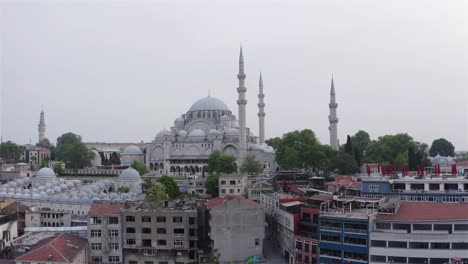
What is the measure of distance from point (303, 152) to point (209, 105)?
22.3 meters

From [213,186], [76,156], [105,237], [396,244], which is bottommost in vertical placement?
[105,237]

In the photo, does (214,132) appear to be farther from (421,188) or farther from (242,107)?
(421,188)

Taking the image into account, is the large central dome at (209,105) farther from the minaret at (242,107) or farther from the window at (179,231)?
the window at (179,231)

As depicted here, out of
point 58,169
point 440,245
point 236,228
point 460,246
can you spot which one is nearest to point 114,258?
point 236,228

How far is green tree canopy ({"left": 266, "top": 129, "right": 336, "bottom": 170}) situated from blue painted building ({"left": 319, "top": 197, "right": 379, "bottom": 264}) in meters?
20.1

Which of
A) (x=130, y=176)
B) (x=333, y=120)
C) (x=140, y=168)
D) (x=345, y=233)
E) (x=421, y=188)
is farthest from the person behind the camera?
(x=140, y=168)

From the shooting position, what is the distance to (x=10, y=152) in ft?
215

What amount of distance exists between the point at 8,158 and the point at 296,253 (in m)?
56.0

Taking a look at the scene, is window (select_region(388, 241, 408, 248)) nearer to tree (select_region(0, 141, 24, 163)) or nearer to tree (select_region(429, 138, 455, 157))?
tree (select_region(429, 138, 455, 157))

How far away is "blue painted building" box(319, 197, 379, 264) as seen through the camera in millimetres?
20609

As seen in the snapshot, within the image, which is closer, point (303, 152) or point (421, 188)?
point (421, 188)

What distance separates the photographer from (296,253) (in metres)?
23.2

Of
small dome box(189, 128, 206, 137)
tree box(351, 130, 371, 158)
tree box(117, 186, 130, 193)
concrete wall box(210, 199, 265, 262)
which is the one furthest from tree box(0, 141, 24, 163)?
concrete wall box(210, 199, 265, 262)

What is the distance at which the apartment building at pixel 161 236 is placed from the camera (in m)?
24.9
